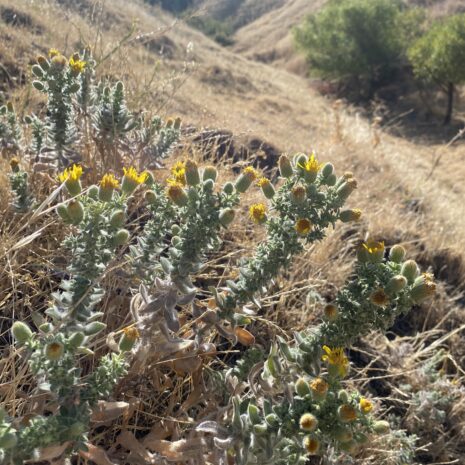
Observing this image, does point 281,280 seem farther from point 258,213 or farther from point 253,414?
point 253,414

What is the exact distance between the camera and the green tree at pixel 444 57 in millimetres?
16875

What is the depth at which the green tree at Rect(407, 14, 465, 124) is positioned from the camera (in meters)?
16.9

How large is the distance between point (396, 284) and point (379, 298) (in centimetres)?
6

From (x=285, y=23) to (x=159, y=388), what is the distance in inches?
1299

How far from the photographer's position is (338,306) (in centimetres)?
138

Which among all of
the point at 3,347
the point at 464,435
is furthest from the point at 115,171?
the point at 464,435

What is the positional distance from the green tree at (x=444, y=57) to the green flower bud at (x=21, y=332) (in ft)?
60.6

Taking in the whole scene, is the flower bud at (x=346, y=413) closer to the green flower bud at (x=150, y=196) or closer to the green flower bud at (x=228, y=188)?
the green flower bud at (x=228, y=188)

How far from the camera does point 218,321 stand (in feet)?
5.05

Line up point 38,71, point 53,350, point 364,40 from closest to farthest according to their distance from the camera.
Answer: point 53,350 → point 38,71 → point 364,40

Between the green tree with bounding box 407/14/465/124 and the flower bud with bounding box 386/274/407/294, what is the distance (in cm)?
1796

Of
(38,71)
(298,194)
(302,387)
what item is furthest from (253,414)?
(38,71)

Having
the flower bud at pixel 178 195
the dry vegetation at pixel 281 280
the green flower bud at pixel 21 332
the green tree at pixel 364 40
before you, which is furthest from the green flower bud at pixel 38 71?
the green tree at pixel 364 40

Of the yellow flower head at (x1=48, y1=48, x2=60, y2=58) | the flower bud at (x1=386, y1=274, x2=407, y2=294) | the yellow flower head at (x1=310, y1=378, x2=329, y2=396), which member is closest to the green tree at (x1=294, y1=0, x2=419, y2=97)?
the yellow flower head at (x1=48, y1=48, x2=60, y2=58)
